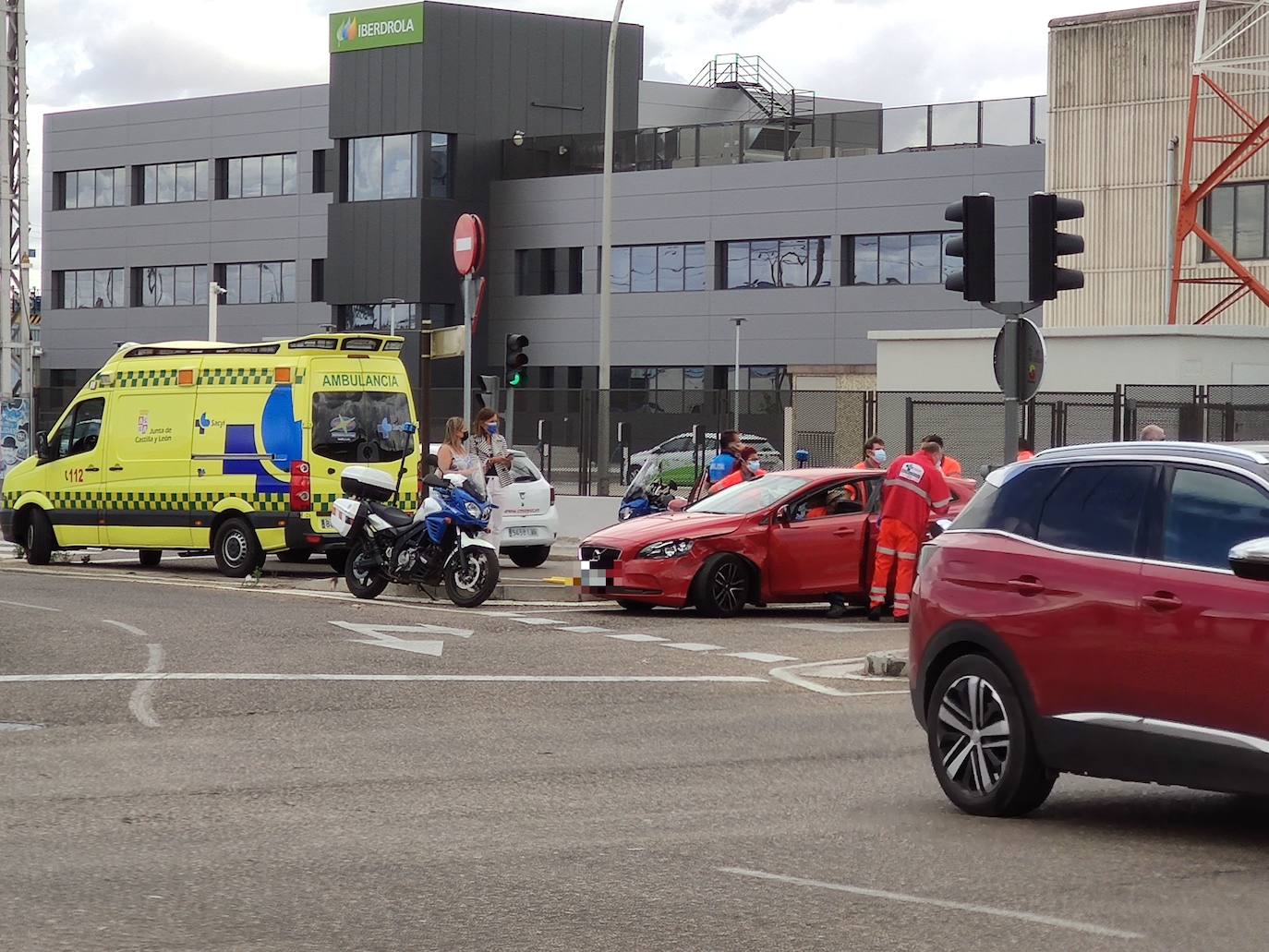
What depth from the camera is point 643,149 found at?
2699 inches

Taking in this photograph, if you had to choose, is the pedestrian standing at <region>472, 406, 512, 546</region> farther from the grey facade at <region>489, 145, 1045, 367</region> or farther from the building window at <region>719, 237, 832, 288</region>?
the building window at <region>719, 237, 832, 288</region>

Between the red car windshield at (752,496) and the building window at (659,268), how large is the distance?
4797 centimetres

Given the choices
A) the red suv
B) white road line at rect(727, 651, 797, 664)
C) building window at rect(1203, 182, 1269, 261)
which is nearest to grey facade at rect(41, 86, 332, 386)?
building window at rect(1203, 182, 1269, 261)

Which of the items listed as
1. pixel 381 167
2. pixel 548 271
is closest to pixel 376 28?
pixel 381 167

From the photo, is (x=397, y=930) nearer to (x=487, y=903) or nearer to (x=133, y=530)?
(x=487, y=903)

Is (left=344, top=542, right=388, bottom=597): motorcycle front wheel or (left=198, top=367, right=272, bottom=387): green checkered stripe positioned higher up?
(left=198, top=367, right=272, bottom=387): green checkered stripe

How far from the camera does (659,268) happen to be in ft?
226

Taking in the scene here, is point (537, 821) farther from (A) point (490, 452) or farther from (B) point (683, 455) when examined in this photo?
(B) point (683, 455)

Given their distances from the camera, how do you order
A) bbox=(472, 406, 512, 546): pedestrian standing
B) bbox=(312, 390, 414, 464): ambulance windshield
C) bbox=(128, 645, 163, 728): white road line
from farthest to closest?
bbox=(312, 390, 414, 464): ambulance windshield < bbox=(472, 406, 512, 546): pedestrian standing < bbox=(128, 645, 163, 728): white road line

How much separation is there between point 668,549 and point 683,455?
13.7m

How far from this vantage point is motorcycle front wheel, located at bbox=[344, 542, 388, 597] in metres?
20.3

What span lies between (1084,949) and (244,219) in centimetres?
7466

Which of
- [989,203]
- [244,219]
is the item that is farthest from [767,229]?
[989,203]

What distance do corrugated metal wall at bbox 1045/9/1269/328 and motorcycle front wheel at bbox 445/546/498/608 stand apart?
95.0 ft
